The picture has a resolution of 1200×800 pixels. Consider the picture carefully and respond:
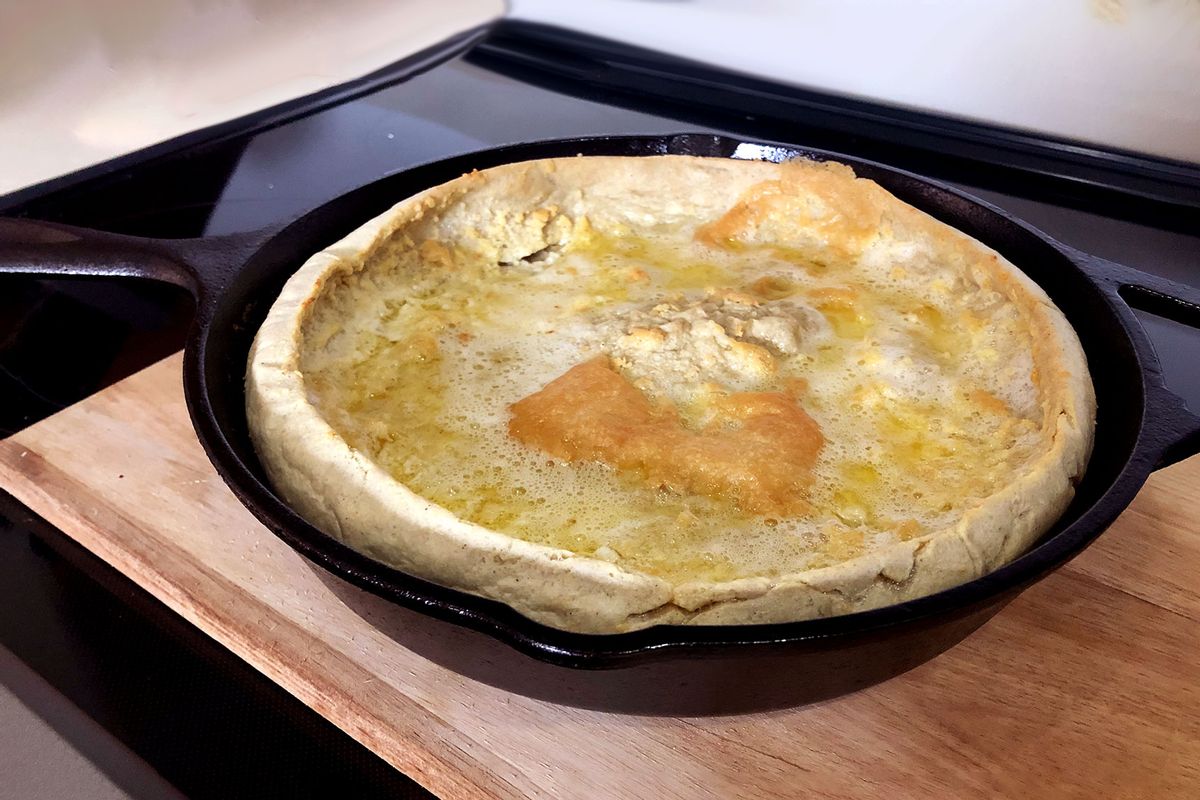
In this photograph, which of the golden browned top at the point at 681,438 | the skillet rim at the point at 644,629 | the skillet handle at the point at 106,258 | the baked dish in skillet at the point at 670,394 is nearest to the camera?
the skillet rim at the point at 644,629

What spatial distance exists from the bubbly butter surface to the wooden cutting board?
19 cm

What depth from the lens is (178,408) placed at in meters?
1.42

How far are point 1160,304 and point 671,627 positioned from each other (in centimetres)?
82

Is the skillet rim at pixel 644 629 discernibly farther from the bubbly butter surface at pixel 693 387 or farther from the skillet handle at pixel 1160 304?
the bubbly butter surface at pixel 693 387

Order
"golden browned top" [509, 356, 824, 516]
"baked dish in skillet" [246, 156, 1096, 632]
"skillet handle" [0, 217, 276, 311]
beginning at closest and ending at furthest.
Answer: "baked dish in skillet" [246, 156, 1096, 632], "golden browned top" [509, 356, 824, 516], "skillet handle" [0, 217, 276, 311]

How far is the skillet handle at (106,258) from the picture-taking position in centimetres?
115

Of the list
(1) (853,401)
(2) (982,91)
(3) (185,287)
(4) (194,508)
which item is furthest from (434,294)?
(2) (982,91)

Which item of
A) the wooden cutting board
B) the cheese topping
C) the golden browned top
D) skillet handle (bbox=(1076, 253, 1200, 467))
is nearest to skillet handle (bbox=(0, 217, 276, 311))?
the cheese topping

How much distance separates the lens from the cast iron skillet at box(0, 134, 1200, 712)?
0.75 meters

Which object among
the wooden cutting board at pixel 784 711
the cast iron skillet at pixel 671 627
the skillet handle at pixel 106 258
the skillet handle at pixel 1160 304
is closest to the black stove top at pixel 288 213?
the wooden cutting board at pixel 784 711

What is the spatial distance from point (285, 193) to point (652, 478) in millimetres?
1485

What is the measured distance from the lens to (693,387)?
1.13m

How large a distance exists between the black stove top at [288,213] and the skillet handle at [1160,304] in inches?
19.6

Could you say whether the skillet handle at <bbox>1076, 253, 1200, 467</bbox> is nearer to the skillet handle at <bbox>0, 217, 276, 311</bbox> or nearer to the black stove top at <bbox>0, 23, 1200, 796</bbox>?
the black stove top at <bbox>0, 23, 1200, 796</bbox>
